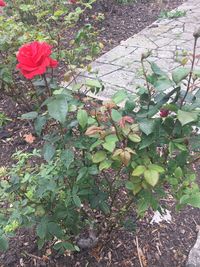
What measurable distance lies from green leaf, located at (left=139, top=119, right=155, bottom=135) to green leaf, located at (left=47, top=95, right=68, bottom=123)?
0.92ft

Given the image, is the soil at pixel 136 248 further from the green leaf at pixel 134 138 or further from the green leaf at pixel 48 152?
the green leaf at pixel 134 138

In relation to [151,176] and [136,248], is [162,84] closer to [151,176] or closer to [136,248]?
[151,176]

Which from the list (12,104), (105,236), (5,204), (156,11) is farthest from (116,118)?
(156,11)

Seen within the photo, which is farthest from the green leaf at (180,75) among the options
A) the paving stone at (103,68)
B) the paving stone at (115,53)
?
the paving stone at (115,53)

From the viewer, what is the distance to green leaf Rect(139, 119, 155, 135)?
4.49ft

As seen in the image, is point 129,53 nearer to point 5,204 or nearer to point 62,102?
point 5,204

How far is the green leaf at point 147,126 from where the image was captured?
4.49ft

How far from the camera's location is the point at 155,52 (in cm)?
457

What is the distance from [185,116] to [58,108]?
1.45 ft

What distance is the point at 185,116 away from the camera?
50.4 inches

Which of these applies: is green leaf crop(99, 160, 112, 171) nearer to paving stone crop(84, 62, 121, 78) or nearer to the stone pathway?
the stone pathway

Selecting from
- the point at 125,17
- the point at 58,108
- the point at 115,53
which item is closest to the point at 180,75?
the point at 58,108

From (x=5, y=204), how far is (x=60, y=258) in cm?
58

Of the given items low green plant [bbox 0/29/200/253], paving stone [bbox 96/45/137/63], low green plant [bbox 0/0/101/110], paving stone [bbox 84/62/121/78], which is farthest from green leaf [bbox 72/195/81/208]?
paving stone [bbox 96/45/137/63]
